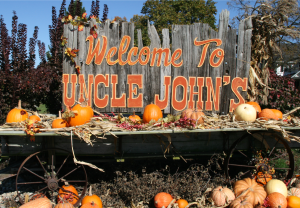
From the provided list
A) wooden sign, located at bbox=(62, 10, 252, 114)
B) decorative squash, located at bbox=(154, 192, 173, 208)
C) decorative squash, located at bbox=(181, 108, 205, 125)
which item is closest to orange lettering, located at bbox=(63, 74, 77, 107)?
wooden sign, located at bbox=(62, 10, 252, 114)

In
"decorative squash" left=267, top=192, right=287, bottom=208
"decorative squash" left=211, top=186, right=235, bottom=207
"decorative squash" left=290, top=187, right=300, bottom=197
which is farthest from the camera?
"decorative squash" left=290, top=187, right=300, bottom=197

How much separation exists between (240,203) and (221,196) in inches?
11.7

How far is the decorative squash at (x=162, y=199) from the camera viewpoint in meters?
3.73

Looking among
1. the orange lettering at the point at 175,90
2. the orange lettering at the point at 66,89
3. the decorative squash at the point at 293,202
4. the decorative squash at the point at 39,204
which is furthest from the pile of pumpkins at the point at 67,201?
the decorative squash at the point at 293,202

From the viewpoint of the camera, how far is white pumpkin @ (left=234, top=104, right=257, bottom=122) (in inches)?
157

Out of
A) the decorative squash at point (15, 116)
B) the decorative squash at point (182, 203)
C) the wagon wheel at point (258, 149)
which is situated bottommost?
the decorative squash at point (182, 203)

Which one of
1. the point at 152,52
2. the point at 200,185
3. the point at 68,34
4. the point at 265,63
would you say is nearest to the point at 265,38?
the point at 265,63

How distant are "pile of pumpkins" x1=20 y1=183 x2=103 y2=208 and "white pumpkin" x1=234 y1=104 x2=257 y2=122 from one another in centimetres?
286

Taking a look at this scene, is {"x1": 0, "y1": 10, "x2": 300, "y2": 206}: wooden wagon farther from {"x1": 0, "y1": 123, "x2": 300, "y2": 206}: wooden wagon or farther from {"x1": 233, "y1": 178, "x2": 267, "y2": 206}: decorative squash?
{"x1": 233, "y1": 178, "x2": 267, "y2": 206}: decorative squash

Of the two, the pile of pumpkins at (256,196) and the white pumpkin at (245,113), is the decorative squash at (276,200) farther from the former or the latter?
the white pumpkin at (245,113)

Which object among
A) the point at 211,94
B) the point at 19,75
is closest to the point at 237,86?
the point at 211,94

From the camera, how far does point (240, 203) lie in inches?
141

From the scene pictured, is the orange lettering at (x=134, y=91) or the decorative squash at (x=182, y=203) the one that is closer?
the decorative squash at (x=182, y=203)

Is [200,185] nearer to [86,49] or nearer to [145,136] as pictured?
[145,136]
